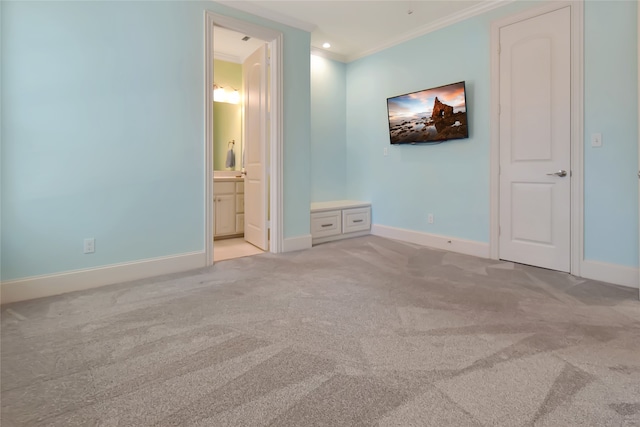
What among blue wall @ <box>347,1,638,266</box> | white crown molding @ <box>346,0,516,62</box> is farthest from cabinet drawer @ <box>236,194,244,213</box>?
white crown molding @ <box>346,0,516,62</box>

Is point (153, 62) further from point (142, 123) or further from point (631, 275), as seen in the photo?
point (631, 275)

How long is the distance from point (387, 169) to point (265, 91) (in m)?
1.95

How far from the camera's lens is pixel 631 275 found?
2811 mm

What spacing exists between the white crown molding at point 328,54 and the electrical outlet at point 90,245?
3689mm

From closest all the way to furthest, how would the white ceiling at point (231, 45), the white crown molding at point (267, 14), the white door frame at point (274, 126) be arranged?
the white crown molding at point (267, 14), the white door frame at point (274, 126), the white ceiling at point (231, 45)

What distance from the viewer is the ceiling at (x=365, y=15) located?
362 centimetres

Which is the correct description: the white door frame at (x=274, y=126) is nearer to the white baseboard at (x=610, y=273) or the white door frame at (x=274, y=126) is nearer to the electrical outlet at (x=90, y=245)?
the electrical outlet at (x=90, y=245)

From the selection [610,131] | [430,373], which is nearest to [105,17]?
[430,373]

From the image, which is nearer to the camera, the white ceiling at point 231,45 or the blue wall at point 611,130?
the blue wall at point 611,130

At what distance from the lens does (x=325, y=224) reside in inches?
182

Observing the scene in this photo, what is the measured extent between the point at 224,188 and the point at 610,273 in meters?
4.29

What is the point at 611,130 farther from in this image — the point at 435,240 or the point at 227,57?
the point at 227,57

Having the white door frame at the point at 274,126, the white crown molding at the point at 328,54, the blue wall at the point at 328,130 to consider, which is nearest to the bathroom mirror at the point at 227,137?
the blue wall at the point at 328,130

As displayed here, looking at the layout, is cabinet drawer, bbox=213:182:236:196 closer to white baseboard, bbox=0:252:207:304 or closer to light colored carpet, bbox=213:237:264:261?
light colored carpet, bbox=213:237:264:261
